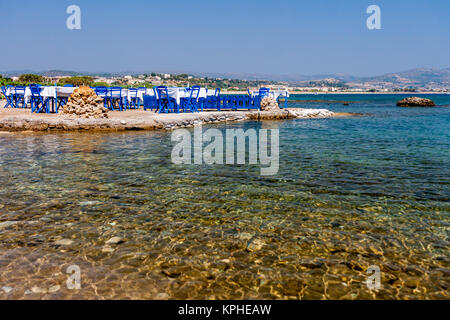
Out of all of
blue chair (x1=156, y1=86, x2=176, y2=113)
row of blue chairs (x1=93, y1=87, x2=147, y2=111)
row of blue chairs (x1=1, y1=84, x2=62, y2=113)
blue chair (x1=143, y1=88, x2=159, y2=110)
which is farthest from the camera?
blue chair (x1=143, y1=88, x2=159, y2=110)

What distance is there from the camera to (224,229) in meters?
4.45

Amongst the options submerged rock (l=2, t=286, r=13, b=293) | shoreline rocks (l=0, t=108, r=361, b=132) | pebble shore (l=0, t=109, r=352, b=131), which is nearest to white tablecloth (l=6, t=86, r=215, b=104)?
pebble shore (l=0, t=109, r=352, b=131)

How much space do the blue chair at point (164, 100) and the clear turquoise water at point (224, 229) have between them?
37.6 ft

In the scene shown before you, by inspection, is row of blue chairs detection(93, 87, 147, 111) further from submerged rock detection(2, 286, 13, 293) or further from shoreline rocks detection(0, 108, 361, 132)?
submerged rock detection(2, 286, 13, 293)

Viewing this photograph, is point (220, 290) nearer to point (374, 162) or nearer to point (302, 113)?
point (374, 162)

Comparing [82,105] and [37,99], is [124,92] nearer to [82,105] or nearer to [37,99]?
[37,99]

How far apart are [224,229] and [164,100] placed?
1691cm

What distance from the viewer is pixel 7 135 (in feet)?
43.0

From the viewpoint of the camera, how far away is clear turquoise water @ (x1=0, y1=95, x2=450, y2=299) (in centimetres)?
322

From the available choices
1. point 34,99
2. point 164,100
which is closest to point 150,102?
point 164,100

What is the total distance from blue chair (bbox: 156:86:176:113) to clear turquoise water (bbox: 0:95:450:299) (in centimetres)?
1145

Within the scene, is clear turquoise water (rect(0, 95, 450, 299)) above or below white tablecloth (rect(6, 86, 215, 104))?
below

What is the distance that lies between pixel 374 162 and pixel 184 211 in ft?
19.2
